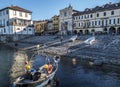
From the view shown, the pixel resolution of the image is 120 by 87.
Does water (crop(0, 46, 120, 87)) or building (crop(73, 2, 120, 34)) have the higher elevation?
building (crop(73, 2, 120, 34))

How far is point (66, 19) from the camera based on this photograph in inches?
2790

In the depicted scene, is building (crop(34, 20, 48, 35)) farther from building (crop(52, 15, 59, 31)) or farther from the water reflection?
the water reflection

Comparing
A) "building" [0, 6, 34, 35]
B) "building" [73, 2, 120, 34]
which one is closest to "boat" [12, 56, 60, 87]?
"building" [73, 2, 120, 34]

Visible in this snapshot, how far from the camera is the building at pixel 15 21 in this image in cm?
6669

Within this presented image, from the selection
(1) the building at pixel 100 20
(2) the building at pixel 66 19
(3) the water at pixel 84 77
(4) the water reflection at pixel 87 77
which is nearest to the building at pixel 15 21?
(2) the building at pixel 66 19

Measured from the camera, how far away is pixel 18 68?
26.3m

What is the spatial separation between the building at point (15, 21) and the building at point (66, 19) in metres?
13.8

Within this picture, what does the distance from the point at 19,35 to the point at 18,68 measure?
43.2 m

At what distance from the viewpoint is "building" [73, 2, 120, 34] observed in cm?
5453

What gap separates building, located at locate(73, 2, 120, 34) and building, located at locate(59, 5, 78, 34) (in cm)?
189

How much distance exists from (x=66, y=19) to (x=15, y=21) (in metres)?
21.2

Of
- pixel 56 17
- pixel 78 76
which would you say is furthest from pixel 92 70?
pixel 56 17

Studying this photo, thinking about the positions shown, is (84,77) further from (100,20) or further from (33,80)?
(100,20)

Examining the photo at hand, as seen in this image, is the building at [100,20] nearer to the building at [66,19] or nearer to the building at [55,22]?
the building at [66,19]
